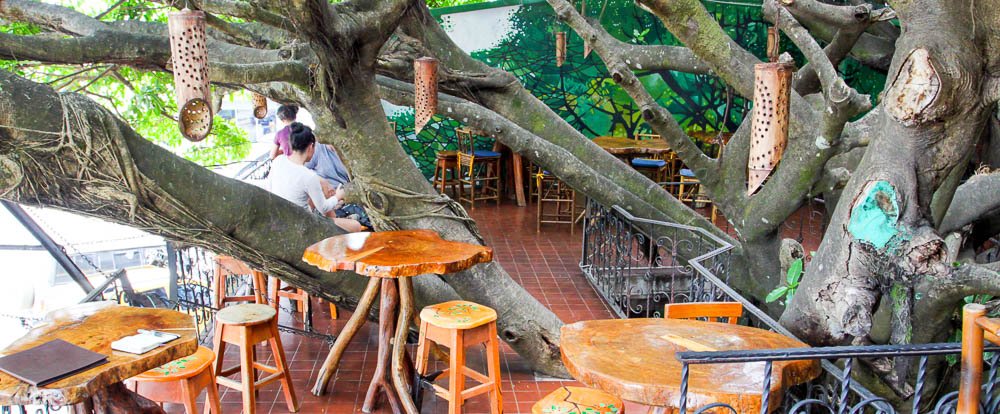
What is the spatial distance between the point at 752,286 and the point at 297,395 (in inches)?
127

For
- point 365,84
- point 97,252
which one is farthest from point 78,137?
point 97,252

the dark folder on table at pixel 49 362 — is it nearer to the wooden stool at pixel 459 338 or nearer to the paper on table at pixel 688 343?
the wooden stool at pixel 459 338

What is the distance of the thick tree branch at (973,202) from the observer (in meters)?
4.35

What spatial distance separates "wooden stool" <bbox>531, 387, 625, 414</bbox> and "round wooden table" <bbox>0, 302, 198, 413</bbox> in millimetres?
1410

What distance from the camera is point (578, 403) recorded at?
9.96 ft

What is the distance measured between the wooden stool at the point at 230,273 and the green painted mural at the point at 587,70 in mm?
6047

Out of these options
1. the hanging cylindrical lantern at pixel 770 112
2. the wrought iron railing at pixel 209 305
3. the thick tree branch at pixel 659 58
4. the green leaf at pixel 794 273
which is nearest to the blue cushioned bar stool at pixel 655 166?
the thick tree branch at pixel 659 58

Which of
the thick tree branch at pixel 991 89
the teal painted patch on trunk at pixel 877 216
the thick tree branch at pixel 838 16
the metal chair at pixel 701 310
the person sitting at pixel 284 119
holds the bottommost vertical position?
the metal chair at pixel 701 310

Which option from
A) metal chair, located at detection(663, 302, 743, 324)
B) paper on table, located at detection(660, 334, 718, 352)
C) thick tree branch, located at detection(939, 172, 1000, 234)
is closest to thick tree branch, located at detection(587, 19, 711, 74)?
thick tree branch, located at detection(939, 172, 1000, 234)

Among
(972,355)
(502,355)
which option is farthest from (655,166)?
(972,355)

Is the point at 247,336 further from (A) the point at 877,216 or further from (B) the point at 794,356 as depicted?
(A) the point at 877,216

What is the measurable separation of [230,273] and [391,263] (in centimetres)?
212

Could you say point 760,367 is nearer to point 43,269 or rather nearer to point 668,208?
point 668,208

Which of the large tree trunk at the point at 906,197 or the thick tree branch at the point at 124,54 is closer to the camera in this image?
the large tree trunk at the point at 906,197
